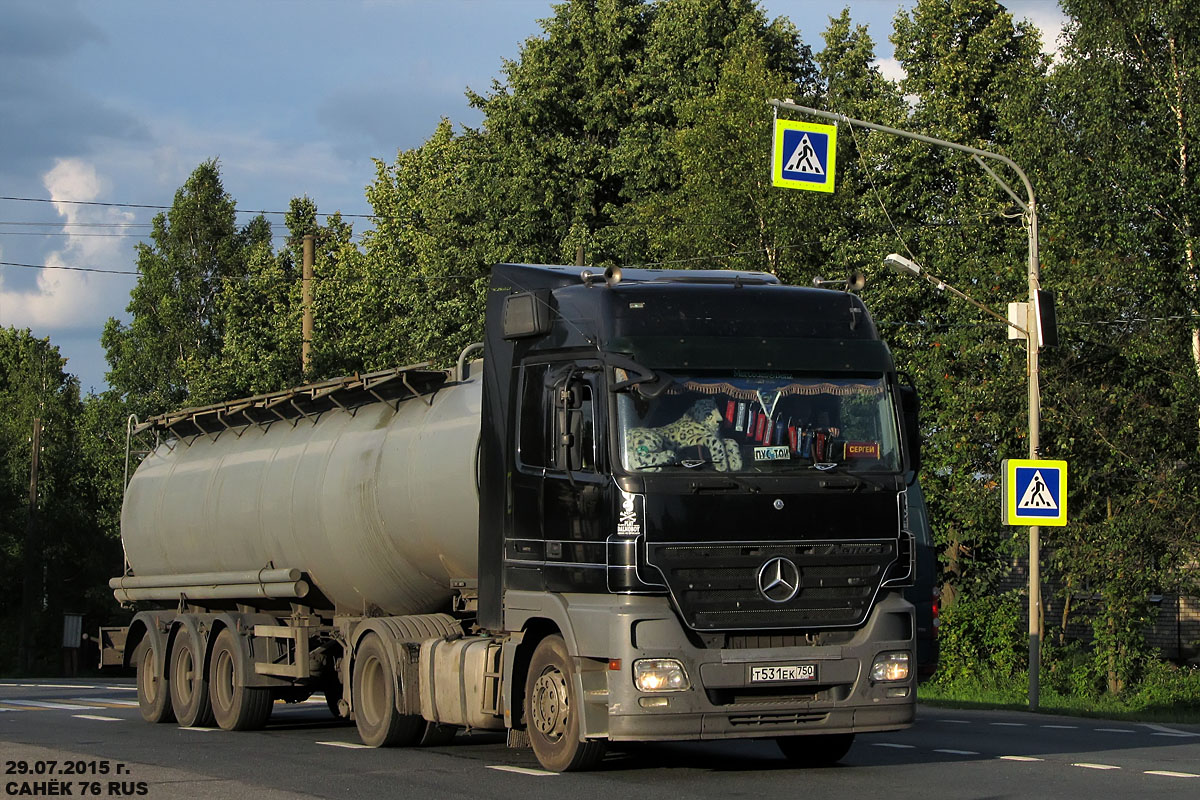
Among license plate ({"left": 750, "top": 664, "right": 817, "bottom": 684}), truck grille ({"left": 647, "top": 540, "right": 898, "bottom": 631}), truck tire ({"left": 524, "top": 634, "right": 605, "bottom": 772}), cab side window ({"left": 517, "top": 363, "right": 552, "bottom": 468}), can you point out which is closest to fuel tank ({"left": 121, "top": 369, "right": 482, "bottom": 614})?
cab side window ({"left": 517, "top": 363, "right": 552, "bottom": 468})

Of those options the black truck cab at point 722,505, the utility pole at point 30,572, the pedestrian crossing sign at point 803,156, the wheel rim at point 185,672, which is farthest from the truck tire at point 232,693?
the utility pole at point 30,572

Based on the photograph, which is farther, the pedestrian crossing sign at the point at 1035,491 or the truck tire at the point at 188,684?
the pedestrian crossing sign at the point at 1035,491

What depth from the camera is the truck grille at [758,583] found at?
11336 millimetres

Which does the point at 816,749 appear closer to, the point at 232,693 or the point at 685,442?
the point at 685,442

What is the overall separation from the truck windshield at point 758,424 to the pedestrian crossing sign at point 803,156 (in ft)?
39.5

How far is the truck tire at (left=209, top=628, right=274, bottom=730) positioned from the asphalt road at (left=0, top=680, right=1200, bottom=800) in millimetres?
275

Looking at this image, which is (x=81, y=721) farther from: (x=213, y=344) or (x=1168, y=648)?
(x=213, y=344)

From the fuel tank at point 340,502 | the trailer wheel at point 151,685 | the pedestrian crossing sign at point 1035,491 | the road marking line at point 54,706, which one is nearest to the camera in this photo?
the fuel tank at point 340,502

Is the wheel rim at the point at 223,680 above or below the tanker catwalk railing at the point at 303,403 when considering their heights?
below

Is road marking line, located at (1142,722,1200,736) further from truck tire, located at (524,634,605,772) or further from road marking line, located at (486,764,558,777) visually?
truck tire, located at (524,634,605,772)

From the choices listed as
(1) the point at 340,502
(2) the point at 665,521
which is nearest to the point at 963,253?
(1) the point at 340,502

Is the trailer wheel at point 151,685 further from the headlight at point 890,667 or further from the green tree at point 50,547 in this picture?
the green tree at point 50,547

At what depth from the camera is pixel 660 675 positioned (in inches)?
441

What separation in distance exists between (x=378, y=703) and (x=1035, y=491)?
12039mm
